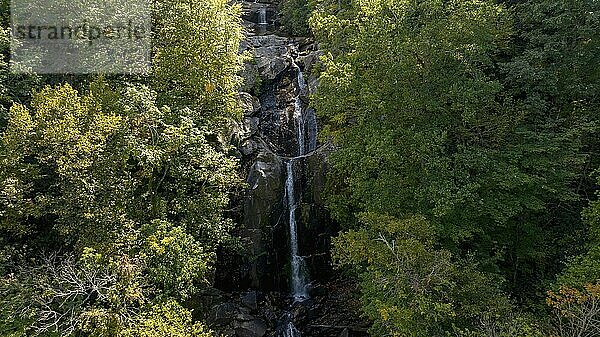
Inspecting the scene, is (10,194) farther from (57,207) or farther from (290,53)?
(290,53)

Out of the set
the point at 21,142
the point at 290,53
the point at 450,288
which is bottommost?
the point at 450,288

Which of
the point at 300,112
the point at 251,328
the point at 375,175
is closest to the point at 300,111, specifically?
the point at 300,112

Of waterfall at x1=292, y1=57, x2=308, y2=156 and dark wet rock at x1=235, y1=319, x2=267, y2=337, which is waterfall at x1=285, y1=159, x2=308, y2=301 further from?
dark wet rock at x1=235, y1=319, x2=267, y2=337

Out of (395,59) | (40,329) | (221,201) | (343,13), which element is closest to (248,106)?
(343,13)

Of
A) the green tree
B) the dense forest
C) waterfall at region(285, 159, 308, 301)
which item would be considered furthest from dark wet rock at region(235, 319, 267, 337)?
the green tree

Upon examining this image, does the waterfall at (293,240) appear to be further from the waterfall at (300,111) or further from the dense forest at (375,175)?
the dense forest at (375,175)

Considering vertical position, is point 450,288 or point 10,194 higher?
point 10,194

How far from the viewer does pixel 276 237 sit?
1756 centimetres

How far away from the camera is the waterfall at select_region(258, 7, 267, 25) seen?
3266 cm

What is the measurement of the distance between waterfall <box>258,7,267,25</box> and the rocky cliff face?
1385 centimetres

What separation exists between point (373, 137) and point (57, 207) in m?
8.67

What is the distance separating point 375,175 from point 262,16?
76.3ft

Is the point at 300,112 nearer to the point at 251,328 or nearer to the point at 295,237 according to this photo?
the point at 295,237

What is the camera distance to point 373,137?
12.1 metres
